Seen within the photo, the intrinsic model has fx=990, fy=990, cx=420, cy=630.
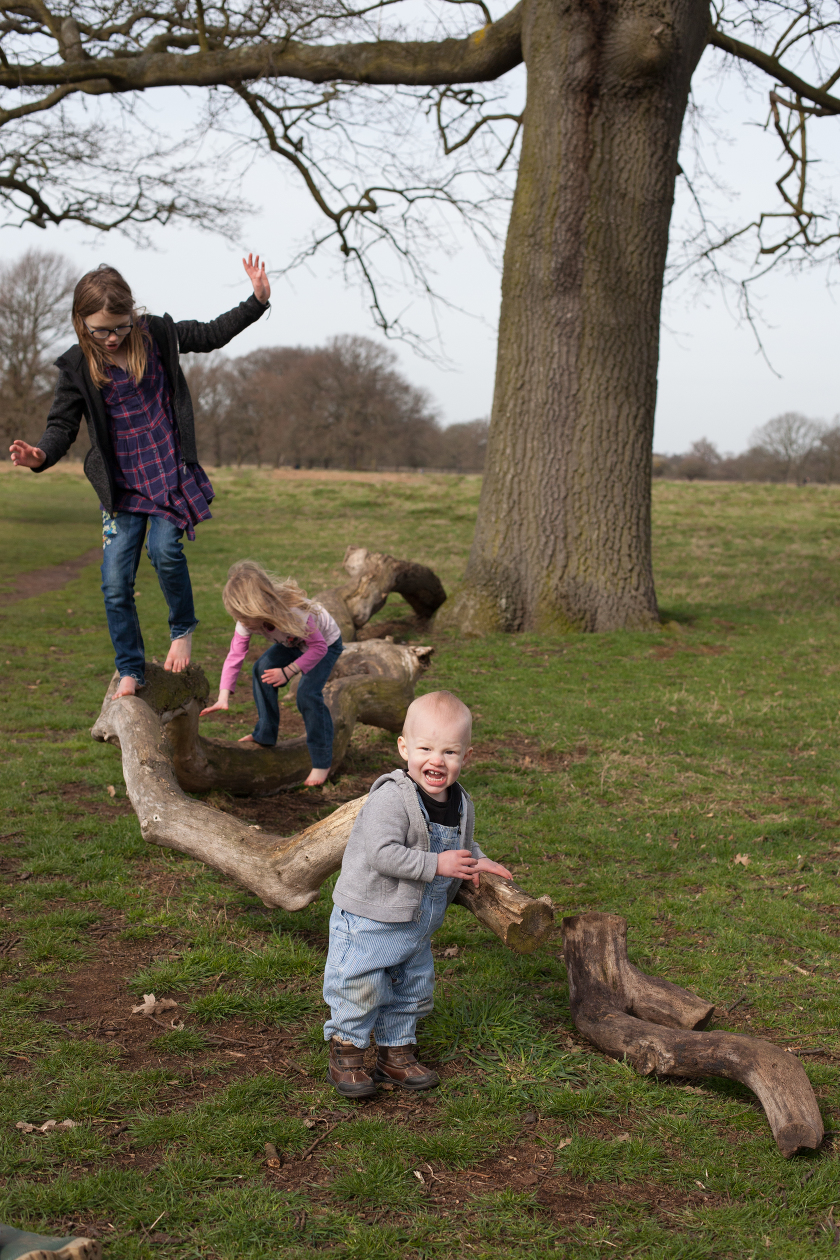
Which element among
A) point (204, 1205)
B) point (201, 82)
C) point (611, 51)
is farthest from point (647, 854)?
point (201, 82)

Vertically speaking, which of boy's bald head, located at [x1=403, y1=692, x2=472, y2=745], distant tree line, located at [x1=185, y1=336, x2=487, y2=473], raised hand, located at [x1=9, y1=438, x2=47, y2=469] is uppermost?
distant tree line, located at [x1=185, y1=336, x2=487, y2=473]

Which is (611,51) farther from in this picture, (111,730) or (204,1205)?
(204,1205)

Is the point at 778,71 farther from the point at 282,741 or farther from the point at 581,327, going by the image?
the point at 282,741

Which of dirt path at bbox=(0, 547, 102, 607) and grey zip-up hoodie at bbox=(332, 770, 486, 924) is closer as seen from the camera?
grey zip-up hoodie at bbox=(332, 770, 486, 924)

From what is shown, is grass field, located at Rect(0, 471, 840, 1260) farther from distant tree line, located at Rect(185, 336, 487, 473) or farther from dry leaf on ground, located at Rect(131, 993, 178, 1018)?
distant tree line, located at Rect(185, 336, 487, 473)

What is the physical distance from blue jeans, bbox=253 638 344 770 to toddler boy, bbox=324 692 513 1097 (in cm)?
283

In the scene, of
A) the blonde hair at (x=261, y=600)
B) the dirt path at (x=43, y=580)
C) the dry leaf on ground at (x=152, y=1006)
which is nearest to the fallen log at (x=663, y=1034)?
the dry leaf on ground at (x=152, y=1006)

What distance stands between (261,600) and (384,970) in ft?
8.98

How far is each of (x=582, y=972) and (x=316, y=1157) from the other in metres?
1.32

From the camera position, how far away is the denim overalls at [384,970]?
11.4 feet

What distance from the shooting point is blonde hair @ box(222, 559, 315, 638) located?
5.71 metres

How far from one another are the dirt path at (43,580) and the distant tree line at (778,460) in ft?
156

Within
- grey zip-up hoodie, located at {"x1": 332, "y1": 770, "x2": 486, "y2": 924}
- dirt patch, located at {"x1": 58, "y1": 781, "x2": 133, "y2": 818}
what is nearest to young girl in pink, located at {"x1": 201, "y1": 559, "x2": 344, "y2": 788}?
dirt patch, located at {"x1": 58, "y1": 781, "x2": 133, "y2": 818}

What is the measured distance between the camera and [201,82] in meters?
12.6
